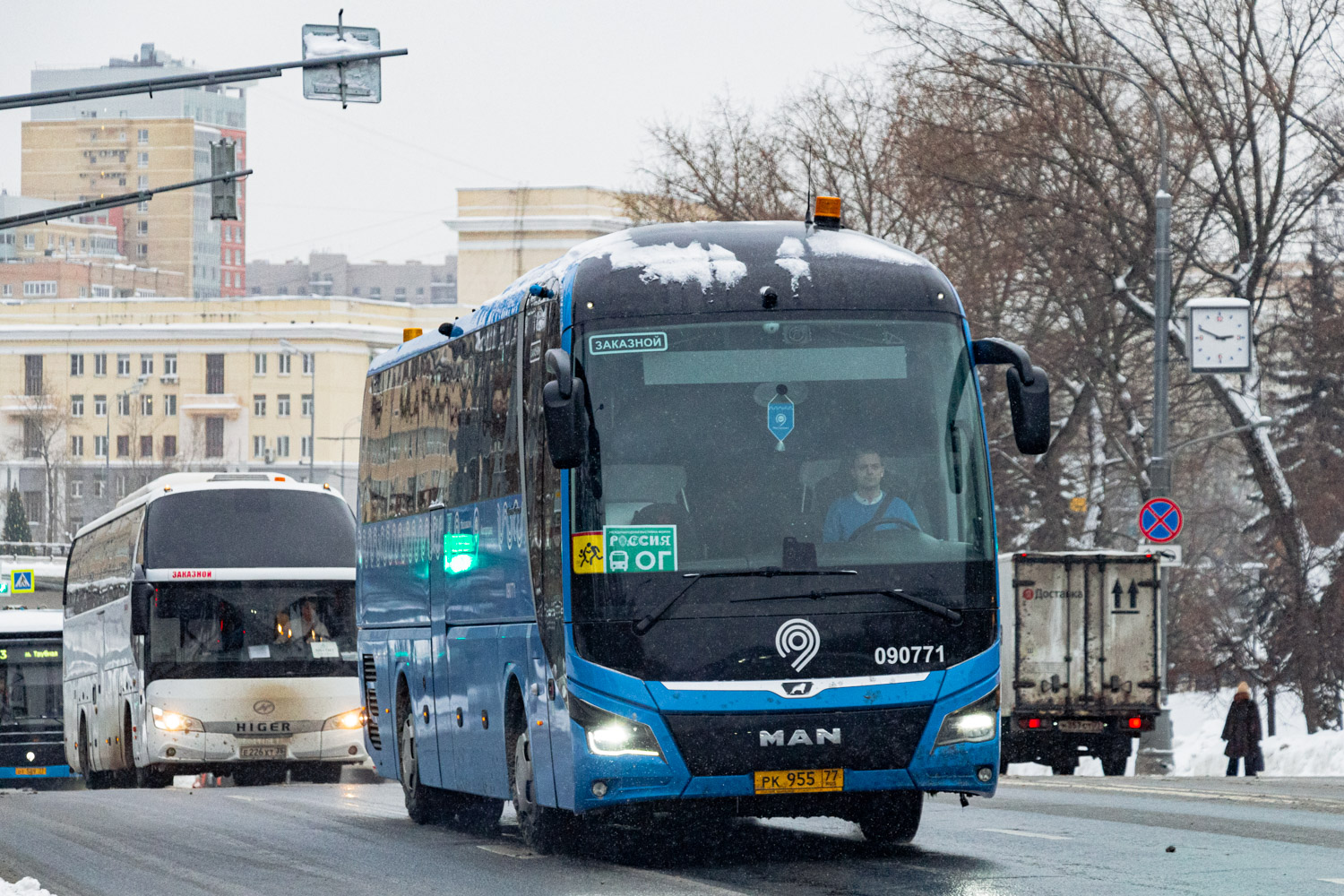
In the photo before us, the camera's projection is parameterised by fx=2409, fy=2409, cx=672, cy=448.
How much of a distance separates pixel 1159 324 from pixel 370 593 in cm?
1756

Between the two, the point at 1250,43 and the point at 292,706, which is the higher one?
the point at 1250,43

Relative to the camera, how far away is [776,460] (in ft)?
40.5

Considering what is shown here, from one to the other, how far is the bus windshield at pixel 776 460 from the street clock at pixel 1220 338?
70.1ft

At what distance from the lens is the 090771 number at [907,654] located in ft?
40.0

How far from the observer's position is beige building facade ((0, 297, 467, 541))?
124 m

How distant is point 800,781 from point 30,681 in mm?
32460

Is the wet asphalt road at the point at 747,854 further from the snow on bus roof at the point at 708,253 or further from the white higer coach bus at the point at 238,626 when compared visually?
the white higer coach bus at the point at 238,626

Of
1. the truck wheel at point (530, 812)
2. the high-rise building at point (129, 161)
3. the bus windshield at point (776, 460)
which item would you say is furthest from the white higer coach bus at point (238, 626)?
the high-rise building at point (129, 161)

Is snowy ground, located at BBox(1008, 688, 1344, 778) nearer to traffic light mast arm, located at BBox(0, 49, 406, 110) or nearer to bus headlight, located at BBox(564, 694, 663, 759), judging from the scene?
traffic light mast arm, located at BBox(0, 49, 406, 110)

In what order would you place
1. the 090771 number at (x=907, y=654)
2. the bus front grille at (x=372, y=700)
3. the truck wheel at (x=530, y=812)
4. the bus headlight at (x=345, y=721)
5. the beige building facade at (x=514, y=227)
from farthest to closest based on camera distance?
the beige building facade at (x=514, y=227) → the bus headlight at (x=345, y=721) → the bus front grille at (x=372, y=700) → the truck wheel at (x=530, y=812) → the 090771 number at (x=907, y=654)

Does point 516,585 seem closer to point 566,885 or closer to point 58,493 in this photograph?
point 566,885

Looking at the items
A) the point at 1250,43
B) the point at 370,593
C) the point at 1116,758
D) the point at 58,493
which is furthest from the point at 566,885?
the point at 58,493

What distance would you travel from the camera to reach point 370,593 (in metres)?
18.5

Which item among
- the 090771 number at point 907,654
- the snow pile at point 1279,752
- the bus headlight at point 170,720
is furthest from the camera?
the snow pile at point 1279,752
